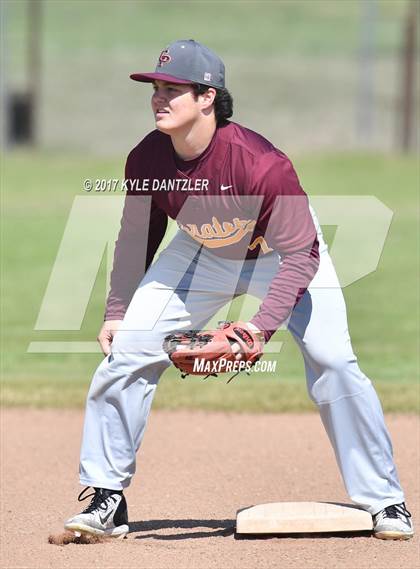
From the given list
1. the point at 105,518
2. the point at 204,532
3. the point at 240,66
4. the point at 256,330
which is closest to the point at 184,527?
the point at 204,532

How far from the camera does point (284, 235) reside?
5496mm

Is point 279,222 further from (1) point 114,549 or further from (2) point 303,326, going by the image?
(1) point 114,549

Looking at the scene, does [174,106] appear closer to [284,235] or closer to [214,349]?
[284,235]

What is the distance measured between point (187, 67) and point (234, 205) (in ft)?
2.15

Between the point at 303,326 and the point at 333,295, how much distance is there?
7.9 inches

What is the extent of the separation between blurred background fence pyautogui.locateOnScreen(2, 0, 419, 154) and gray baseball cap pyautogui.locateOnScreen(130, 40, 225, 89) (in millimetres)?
21828

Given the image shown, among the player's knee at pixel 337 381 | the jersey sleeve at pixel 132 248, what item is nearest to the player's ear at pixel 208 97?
the jersey sleeve at pixel 132 248

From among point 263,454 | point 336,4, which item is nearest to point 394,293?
point 263,454

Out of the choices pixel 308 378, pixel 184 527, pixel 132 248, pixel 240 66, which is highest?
pixel 132 248

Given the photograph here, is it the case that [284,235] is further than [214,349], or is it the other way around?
[284,235]

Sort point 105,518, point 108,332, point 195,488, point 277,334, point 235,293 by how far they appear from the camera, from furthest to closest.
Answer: point 277,334 < point 195,488 < point 108,332 < point 235,293 < point 105,518

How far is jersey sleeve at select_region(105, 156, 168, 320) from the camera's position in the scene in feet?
19.4

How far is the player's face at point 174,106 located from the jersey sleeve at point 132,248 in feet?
1.64

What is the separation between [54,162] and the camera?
26.5 metres
